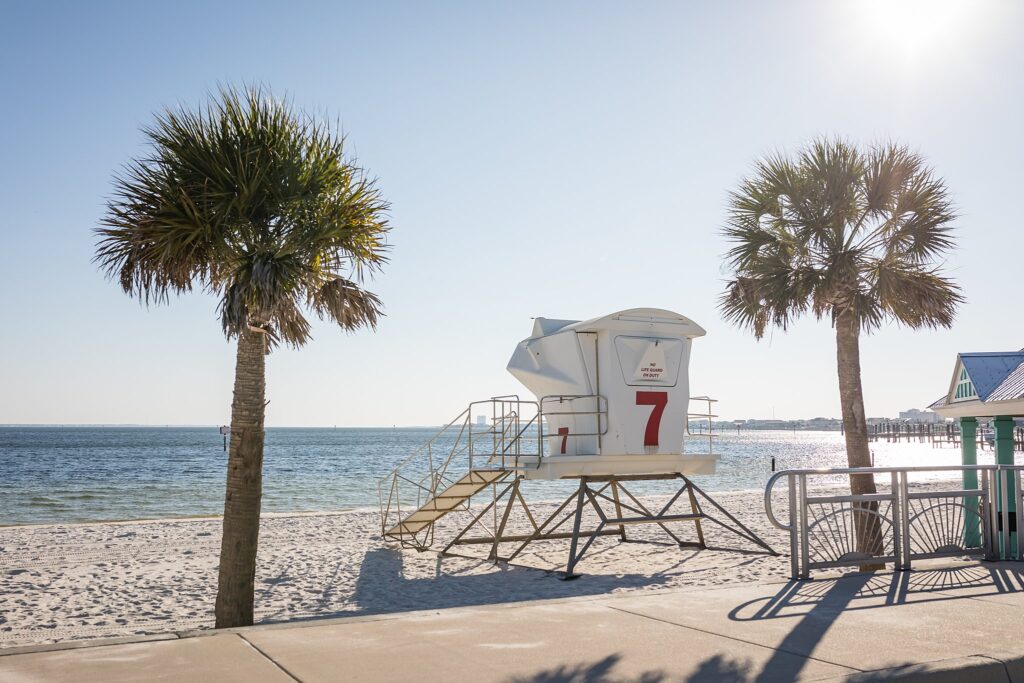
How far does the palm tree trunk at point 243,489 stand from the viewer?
10.6 meters

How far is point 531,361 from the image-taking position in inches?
654

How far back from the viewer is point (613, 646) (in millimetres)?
5605

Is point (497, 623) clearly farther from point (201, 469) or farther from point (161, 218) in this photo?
point (201, 469)

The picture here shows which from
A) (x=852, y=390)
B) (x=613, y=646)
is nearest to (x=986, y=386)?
(x=852, y=390)

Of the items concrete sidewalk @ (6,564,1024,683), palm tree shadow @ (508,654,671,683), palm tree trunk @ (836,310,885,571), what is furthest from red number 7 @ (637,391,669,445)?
palm tree shadow @ (508,654,671,683)

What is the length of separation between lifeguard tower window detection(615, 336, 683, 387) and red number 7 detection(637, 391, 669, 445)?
18 centimetres

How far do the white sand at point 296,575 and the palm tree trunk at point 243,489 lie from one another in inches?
50.6

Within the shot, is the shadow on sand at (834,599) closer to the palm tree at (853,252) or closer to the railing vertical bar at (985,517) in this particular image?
the railing vertical bar at (985,517)

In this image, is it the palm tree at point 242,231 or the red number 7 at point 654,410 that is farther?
the red number 7 at point 654,410

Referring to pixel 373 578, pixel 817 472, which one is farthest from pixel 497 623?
pixel 373 578

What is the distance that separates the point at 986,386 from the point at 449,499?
32.6 ft

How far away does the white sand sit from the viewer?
12281 millimetres

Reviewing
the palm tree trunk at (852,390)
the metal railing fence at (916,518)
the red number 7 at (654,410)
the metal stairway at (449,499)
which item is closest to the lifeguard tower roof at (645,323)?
the red number 7 at (654,410)

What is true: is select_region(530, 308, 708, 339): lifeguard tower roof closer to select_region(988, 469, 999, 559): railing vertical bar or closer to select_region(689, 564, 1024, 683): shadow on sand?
select_region(988, 469, 999, 559): railing vertical bar
